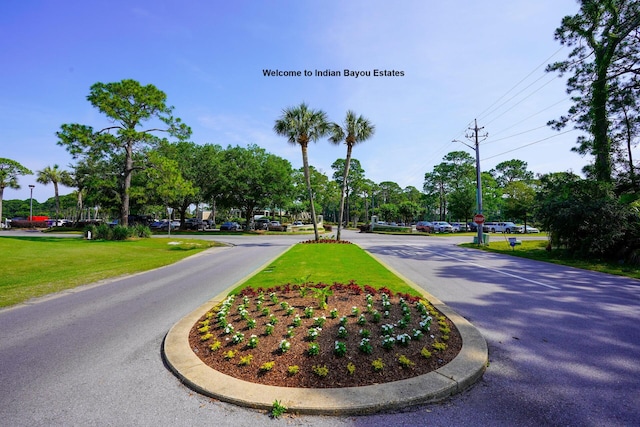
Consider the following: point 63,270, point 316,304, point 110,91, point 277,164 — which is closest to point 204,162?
point 277,164

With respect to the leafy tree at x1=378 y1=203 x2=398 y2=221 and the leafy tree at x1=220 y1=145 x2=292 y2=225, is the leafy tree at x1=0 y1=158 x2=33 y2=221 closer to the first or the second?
the leafy tree at x1=220 y1=145 x2=292 y2=225

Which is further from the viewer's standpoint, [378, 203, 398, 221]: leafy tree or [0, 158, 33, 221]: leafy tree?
[378, 203, 398, 221]: leafy tree

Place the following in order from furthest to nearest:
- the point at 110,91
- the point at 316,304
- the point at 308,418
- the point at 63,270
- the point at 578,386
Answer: the point at 110,91 → the point at 63,270 → the point at 316,304 → the point at 578,386 → the point at 308,418

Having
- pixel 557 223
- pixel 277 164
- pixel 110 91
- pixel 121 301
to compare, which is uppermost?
pixel 110 91

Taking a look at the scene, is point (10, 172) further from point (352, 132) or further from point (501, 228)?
point (501, 228)

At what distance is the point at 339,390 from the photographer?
3.13 m

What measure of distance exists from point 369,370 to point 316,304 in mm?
2375

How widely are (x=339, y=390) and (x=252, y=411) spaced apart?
0.88 meters

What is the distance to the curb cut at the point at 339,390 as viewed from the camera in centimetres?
293

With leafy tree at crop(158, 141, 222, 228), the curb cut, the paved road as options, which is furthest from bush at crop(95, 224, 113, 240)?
the curb cut

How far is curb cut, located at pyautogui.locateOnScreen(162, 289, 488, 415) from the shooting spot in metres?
2.93

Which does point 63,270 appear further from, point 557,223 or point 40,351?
point 557,223

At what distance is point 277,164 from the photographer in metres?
39.6

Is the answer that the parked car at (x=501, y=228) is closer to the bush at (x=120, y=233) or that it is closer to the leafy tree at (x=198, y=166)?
the leafy tree at (x=198, y=166)
